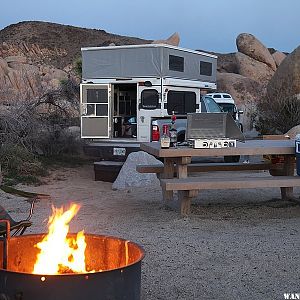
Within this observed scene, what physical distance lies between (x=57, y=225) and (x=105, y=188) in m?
7.18

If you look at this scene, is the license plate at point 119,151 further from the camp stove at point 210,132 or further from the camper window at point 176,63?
the camp stove at point 210,132

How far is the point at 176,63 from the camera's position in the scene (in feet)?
43.2

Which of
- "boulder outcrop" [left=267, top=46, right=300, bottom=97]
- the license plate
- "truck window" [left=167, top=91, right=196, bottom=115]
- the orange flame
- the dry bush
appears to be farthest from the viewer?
"boulder outcrop" [left=267, top=46, right=300, bottom=97]

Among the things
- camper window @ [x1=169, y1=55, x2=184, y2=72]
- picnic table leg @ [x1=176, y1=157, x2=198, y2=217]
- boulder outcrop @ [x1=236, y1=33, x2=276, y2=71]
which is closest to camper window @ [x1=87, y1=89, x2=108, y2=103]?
camper window @ [x1=169, y1=55, x2=184, y2=72]

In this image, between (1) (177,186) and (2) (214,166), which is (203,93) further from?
(1) (177,186)

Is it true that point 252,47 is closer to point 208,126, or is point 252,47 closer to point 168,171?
point 168,171

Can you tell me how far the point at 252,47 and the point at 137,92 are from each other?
122 ft

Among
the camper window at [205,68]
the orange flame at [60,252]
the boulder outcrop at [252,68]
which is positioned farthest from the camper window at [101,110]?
the boulder outcrop at [252,68]

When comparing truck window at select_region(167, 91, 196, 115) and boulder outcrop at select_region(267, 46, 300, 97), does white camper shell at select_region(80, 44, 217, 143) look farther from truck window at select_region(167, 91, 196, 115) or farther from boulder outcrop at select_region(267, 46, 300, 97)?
boulder outcrop at select_region(267, 46, 300, 97)

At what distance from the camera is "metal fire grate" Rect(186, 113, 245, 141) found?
26.4ft

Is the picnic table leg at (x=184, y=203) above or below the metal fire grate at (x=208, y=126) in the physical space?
below

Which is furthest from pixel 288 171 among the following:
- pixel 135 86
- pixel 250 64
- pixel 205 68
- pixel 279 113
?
pixel 250 64

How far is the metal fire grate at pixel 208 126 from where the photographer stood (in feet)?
26.4

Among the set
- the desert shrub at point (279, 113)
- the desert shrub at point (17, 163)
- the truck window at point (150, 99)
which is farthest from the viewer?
the desert shrub at point (279, 113)
